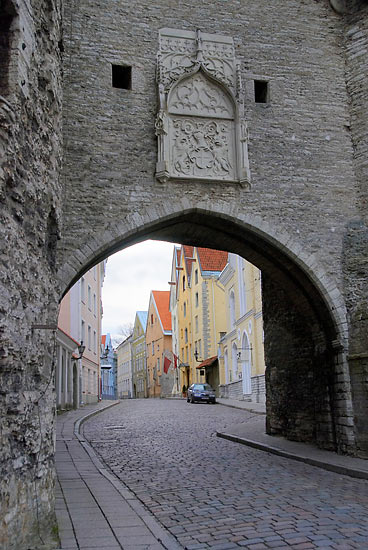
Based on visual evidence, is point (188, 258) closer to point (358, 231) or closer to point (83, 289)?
point (83, 289)

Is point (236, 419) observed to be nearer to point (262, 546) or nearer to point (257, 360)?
point (257, 360)

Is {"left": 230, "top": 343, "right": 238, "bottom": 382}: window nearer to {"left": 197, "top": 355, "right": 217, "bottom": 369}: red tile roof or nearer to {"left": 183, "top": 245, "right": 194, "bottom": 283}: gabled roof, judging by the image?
{"left": 197, "top": 355, "right": 217, "bottom": 369}: red tile roof

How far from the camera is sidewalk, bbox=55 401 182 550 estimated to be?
4.06 m

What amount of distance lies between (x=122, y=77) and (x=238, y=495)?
7.30m

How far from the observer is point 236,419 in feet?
53.7

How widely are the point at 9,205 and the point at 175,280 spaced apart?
46.5 m

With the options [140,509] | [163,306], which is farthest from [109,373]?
[140,509]

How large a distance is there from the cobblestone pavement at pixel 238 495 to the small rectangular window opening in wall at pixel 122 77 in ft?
20.8

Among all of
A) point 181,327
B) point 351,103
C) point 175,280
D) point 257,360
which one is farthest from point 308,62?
point 175,280

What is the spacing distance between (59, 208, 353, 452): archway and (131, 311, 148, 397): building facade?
47308mm

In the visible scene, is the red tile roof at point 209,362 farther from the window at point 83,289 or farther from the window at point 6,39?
the window at point 6,39

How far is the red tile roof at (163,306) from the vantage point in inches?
2157

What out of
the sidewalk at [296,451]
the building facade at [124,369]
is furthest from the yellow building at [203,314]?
the building facade at [124,369]

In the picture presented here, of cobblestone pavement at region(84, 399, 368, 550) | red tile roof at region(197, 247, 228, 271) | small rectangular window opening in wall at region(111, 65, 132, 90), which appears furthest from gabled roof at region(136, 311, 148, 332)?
small rectangular window opening in wall at region(111, 65, 132, 90)
